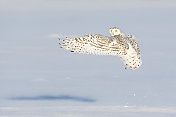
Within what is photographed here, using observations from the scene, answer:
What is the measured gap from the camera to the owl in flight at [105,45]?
33.5 metres

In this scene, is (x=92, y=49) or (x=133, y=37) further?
(x=133, y=37)

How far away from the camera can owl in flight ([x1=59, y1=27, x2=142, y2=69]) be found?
3350cm

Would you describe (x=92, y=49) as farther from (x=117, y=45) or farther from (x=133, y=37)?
(x=133, y=37)

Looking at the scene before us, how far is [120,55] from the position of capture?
34.0 m

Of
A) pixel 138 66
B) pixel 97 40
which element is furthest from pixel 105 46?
pixel 138 66

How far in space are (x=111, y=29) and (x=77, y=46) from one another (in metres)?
2.74

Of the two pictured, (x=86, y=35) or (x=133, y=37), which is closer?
(x=86, y=35)

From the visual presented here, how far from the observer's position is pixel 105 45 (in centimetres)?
3350

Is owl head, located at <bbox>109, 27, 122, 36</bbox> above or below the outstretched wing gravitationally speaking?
above

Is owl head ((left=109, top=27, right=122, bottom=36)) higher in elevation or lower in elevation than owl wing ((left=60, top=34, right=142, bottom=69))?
higher

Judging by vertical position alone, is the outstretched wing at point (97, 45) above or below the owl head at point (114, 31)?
below

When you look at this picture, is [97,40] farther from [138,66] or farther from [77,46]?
[138,66]

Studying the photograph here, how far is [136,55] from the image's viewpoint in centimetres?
3503

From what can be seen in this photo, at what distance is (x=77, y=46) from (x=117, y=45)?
2.15 meters
